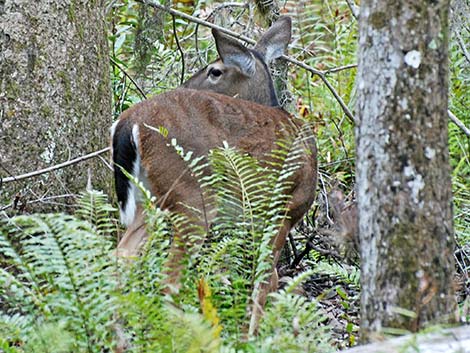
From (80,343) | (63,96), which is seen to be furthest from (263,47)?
(80,343)

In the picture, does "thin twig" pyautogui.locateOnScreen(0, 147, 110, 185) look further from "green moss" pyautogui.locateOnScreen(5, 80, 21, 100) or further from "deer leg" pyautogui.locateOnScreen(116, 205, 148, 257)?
"deer leg" pyautogui.locateOnScreen(116, 205, 148, 257)

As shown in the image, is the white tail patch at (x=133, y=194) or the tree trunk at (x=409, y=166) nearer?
the tree trunk at (x=409, y=166)

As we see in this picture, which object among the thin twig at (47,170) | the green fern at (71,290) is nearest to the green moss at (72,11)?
the thin twig at (47,170)

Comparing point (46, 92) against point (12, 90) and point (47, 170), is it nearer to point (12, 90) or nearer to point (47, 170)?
point (12, 90)

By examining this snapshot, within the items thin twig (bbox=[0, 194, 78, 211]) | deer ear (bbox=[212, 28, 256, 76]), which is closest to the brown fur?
thin twig (bbox=[0, 194, 78, 211])

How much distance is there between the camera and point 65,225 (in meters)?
3.63

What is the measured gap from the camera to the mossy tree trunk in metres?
5.55

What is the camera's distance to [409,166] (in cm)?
347

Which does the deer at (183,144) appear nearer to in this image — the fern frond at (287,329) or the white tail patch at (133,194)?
the white tail patch at (133,194)

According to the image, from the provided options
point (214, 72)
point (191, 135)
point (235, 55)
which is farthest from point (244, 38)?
point (191, 135)

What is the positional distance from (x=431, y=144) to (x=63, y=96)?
2.85 metres

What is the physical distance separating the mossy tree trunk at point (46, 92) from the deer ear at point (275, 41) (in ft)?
7.76

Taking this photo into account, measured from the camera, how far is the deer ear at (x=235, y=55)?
25.4 feet

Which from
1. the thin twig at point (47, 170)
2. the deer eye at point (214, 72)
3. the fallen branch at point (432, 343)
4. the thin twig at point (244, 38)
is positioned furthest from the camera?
the deer eye at point (214, 72)
